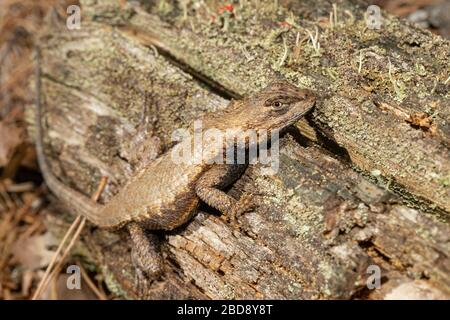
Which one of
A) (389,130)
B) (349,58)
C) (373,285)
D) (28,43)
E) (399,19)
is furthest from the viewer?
(28,43)

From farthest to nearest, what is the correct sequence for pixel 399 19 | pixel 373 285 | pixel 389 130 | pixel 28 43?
pixel 28 43 < pixel 399 19 < pixel 389 130 < pixel 373 285

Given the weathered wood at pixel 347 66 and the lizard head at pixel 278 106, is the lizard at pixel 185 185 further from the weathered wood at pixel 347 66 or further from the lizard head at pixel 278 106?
the weathered wood at pixel 347 66

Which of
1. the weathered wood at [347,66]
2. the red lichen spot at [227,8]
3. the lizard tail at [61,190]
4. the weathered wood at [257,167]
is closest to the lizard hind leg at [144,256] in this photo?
the weathered wood at [257,167]

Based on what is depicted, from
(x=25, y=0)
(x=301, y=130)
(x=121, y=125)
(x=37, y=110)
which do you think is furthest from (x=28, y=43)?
(x=301, y=130)

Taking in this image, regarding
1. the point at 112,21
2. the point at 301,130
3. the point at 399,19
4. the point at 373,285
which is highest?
the point at 399,19

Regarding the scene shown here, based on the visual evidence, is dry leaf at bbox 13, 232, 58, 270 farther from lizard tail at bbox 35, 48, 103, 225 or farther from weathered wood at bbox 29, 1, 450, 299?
lizard tail at bbox 35, 48, 103, 225

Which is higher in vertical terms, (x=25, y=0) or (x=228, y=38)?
(x=228, y=38)

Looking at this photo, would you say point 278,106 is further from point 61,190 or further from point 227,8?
point 61,190
